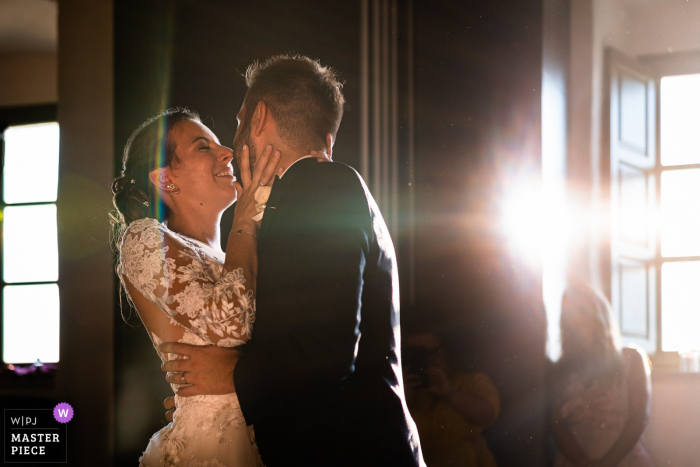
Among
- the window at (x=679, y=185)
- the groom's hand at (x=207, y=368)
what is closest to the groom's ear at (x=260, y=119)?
the groom's hand at (x=207, y=368)

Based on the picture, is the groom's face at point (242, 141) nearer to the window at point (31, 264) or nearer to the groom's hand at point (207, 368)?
the groom's hand at point (207, 368)

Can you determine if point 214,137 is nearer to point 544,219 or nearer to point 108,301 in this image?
point 108,301

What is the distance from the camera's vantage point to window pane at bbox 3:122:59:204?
6.85 feet

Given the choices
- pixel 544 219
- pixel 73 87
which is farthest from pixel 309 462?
pixel 73 87

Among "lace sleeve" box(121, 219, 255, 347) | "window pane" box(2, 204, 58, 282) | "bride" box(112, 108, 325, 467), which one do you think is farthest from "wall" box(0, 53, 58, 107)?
"lace sleeve" box(121, 219, 255, 347)

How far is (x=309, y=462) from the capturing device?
143cm

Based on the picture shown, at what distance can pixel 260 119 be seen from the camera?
5.40ft

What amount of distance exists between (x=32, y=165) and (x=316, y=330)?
56.4 inches

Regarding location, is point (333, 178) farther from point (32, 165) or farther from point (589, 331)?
point (32, 165)

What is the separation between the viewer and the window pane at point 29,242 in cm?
207

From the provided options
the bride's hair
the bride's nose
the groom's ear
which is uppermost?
the groom's ear

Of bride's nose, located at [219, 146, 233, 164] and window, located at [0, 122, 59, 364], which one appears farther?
window, located at [0, 122, 59, 364]

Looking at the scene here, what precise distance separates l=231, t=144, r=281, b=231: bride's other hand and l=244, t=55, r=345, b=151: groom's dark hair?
0.23 ft

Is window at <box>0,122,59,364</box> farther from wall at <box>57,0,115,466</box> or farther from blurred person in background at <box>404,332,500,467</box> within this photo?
blurred person in background at <box>404,332,500,467</box>
